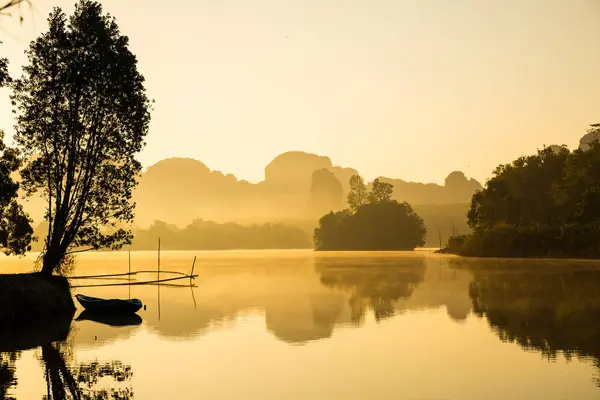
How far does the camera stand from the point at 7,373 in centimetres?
2370

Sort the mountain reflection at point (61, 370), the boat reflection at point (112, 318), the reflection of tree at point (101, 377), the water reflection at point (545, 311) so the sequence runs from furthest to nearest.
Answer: the boat reflection at point (112, 318), the water reflection at point (545, 311), the mountain reflection at point (61, 370), the reflection of tree at point (101, 377)

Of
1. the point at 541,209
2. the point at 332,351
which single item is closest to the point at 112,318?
the point at 332,351

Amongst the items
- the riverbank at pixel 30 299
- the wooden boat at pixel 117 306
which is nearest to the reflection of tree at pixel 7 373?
the riverbank at pixel 30 299

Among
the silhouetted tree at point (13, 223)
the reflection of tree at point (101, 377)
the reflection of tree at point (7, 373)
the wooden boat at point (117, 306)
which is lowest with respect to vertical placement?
the reflection of tree at point (101, 377)

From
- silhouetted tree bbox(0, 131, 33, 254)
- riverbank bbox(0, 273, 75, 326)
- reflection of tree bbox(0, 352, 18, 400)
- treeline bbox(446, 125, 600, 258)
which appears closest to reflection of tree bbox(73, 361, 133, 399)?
reflection of tree bbox(0, 352, 18, 400)

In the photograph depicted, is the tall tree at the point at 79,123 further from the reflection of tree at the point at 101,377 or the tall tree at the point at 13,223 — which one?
the reflection of tree at the point at 101,377

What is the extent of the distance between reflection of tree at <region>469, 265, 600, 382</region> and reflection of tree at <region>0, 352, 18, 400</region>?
65.0 ft

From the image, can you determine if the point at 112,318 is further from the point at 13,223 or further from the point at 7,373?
the point at 7,373

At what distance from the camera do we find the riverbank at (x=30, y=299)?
40594mm

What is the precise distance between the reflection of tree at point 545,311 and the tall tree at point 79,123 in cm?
2762

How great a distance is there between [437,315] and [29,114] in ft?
103

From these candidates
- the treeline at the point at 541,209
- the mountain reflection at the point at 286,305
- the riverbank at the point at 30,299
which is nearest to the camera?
the mountain reflection at the point at 286,305

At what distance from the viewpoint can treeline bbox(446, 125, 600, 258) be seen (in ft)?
390

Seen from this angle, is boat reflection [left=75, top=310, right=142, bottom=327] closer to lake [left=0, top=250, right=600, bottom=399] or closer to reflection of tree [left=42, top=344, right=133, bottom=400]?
lake [left=0, top=250, right=600, bottom=399]
